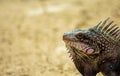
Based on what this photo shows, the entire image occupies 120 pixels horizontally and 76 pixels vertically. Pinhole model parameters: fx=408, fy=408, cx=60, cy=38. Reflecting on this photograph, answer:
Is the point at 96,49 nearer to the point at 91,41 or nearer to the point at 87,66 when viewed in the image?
the point at 91,41

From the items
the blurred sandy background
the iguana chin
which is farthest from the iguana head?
the blurred sandy background

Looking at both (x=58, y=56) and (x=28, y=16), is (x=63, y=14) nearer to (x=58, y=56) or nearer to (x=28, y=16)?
(x=28, y=16)

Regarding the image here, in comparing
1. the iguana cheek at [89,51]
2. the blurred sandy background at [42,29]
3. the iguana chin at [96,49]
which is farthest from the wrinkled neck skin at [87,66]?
the blurred sandy background at [42,29]

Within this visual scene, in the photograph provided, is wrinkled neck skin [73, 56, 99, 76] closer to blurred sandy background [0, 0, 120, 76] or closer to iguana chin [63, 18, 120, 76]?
iguana chin [63, 18, 120, 76]

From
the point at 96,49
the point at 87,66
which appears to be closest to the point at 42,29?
the point at 87,66

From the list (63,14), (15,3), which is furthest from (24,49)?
(15,3)

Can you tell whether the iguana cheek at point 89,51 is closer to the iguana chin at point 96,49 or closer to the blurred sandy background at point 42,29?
the iguana chin at point 96,49
